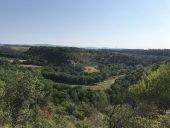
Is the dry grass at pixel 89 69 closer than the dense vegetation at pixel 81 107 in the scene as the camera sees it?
No

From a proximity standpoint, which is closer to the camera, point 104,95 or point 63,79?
Answer: point 104,95

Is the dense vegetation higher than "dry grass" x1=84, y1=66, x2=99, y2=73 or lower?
higher

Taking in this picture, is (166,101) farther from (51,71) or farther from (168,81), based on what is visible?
(51,71)

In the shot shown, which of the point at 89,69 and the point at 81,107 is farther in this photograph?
the point at 89,69

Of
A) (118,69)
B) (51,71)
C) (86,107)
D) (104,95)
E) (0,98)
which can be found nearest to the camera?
(0,98)

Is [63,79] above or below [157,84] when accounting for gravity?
below

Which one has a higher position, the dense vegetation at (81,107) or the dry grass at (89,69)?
the dense vegetation at (81,107)

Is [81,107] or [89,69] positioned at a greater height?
[89,69]

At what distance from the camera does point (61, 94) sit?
9675 centimetres

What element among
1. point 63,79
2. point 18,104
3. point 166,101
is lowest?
point 63,79

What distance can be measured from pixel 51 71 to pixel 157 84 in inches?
4057

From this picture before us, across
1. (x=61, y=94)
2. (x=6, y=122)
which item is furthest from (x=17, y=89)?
(x=61, y=94)

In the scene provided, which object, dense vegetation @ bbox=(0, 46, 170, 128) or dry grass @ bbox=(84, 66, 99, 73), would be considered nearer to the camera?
dense vegetation @ bbox=(0, 46, 170, 128)

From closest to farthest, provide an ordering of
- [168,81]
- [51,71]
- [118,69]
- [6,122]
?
[6,122] < [168,81] < [51,71] < [118,69]
